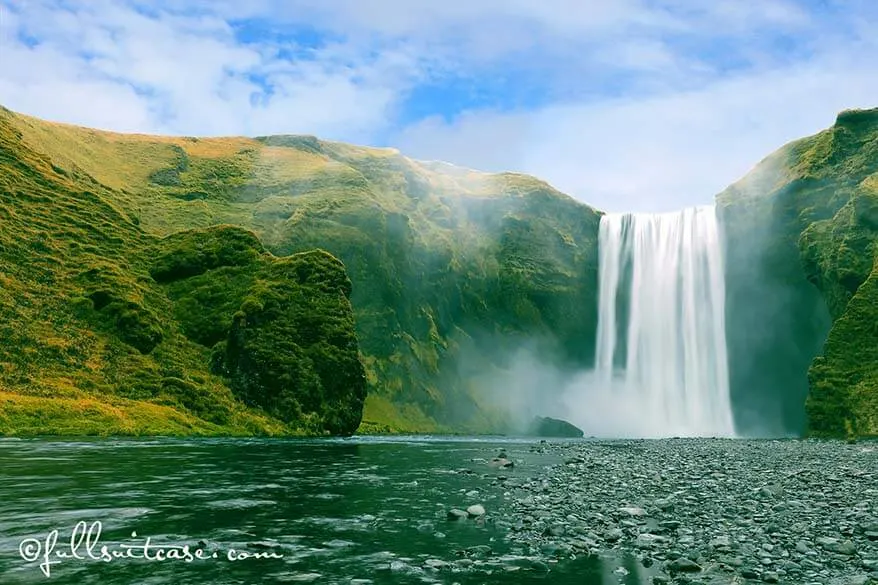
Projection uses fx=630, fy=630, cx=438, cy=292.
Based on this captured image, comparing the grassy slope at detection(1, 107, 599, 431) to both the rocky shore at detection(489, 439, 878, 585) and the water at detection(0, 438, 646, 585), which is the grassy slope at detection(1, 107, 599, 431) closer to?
the water at detection(0, 438, 646, 585)

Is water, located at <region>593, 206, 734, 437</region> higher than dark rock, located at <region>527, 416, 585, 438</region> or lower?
higher

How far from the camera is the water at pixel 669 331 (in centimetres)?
11219

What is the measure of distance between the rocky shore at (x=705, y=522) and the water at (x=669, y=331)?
289 feet

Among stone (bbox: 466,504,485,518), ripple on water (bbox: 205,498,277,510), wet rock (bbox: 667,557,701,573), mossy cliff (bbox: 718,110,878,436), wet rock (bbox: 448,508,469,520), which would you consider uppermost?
mossy cliff (bbox: 718,110,878,436)

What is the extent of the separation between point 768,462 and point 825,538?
78.0 feet

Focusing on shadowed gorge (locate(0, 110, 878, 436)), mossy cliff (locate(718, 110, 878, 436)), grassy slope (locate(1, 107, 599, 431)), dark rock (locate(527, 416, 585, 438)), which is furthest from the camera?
grassy slope (locate(1, 107, 599, 431))

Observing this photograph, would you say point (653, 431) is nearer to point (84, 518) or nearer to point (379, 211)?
point (379, 211)

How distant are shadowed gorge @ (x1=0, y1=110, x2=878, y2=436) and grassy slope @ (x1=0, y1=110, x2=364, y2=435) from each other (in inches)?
13.4

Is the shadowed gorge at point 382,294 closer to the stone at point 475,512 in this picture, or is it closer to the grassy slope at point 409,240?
the grassy slope at point 409,240

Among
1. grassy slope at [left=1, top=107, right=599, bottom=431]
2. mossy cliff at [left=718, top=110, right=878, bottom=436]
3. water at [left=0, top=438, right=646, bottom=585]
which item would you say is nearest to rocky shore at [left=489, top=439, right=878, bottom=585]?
water at [left=0, top=438, right=646, bottom=585]

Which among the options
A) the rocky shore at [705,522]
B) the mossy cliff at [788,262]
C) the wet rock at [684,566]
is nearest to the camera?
the wet rock at [684,566]

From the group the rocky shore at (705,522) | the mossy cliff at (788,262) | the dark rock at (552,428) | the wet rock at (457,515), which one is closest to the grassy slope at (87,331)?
the rocky shore at (705,522)

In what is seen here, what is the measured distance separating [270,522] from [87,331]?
230 feet

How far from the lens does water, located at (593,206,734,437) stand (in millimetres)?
112188
